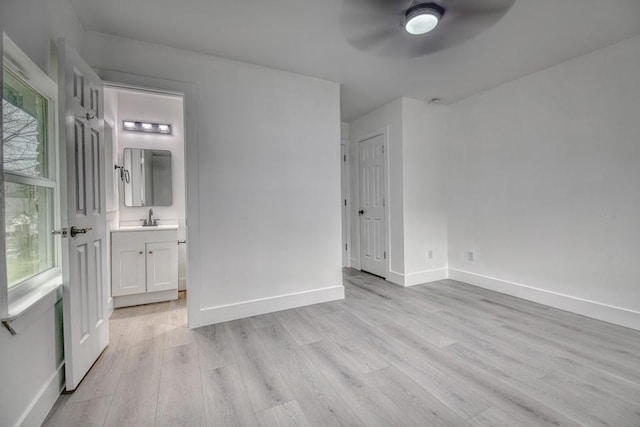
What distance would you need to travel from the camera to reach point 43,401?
1.44 m

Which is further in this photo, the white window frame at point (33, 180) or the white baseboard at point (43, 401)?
the white baseboard at point (43, 401)

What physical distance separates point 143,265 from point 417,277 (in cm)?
330

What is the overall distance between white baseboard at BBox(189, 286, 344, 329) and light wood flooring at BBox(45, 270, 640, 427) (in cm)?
8

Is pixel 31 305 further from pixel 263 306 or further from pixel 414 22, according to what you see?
pixel 414 22

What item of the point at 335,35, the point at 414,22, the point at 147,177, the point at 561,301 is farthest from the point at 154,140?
the point at 561,301

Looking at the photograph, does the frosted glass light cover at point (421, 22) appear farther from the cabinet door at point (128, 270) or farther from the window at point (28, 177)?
the cabinet door at point (128, 270)

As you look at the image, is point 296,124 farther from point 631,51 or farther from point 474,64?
point 631,51

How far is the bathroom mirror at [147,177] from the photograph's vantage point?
3.52 m

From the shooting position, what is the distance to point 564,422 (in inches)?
54.6

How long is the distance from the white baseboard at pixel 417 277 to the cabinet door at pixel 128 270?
3.00 meters

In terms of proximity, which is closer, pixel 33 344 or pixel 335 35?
pixel 33 344

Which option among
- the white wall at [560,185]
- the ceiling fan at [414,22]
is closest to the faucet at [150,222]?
the ceiling fan at [414,22]

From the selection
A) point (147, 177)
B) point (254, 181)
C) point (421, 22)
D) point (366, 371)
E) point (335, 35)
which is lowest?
point (366, 371)

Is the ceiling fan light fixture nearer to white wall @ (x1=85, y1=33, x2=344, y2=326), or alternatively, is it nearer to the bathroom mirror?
white wall @ (x1=85, y1=33, x2=344, y2=326)
